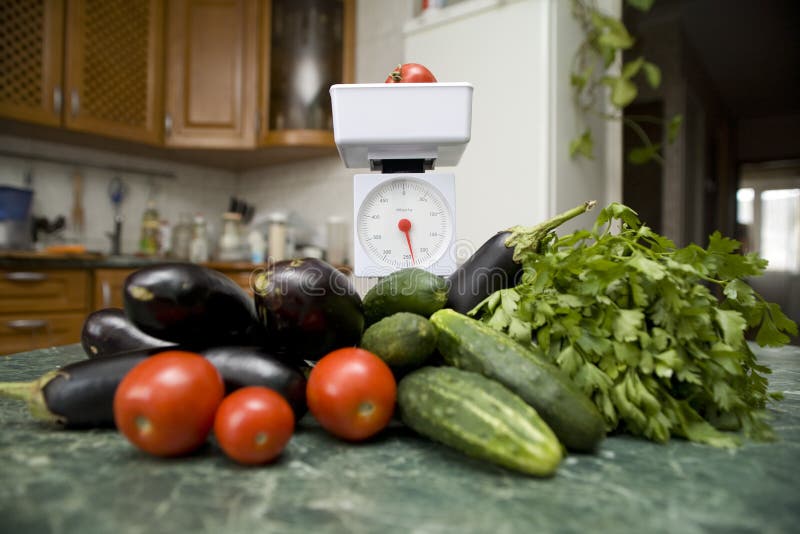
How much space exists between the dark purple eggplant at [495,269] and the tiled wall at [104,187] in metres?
2.84

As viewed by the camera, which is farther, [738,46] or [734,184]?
[734,184]

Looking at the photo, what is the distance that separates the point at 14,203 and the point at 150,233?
71 centimetres

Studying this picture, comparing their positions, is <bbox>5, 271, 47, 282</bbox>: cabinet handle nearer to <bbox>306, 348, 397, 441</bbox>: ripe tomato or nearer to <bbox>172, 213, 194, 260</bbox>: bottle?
<bbox>172, 213, 194, 260</bbox>: bottle

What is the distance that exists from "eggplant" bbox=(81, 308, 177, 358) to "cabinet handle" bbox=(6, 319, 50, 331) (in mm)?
1752

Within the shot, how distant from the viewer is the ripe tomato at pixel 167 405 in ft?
1.49

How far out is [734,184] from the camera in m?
6.19

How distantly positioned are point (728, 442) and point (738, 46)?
5.11m

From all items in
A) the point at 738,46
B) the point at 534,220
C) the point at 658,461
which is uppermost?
the point at 738,46

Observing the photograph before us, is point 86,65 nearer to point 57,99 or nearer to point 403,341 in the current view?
point 57,99

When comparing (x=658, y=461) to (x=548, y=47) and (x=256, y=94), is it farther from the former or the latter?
(x=256, y=94)

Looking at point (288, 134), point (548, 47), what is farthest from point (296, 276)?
point (288, 134)

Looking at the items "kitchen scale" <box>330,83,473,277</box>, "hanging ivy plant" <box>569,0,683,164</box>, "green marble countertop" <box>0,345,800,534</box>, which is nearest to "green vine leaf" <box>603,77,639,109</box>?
"hanging ivy plant" <box>569,0,683,164</box>

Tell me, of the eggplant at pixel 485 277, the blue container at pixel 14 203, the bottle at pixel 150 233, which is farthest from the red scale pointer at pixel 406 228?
the bottle at pixel 150 233

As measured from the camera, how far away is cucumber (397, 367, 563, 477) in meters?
0.44
